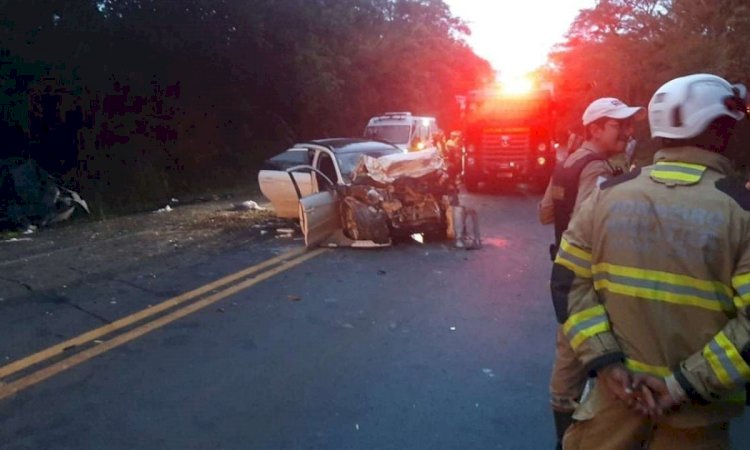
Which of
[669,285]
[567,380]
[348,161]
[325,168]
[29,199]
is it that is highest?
[669,285]

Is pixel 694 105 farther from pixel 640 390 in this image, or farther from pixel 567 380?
pixel 567 380

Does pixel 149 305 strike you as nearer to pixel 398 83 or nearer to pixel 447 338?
pixel 447 338

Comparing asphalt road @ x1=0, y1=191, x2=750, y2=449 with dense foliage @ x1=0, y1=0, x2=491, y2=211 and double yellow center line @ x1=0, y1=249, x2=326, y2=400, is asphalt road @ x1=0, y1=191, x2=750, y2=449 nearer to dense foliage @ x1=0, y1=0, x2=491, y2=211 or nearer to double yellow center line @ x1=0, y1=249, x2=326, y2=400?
double yellow center line @ x1=0, y1=249, x2=326, y2=400

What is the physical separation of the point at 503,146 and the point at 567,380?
57.1 feet

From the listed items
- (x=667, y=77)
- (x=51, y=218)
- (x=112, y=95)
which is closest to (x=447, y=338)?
(x=51, y=218)

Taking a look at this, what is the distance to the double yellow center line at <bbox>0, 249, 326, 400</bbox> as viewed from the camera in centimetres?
577

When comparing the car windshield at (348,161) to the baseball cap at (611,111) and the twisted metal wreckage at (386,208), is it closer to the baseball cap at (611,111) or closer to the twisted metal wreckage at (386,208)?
the twisted metal wreckage at (386,208)

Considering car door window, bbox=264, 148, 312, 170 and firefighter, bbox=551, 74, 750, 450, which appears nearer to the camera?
firefighter, bbox=551, 74, 750, 450

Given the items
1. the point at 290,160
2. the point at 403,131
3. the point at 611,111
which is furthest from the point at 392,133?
the point at 611,111

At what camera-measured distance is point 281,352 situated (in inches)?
247

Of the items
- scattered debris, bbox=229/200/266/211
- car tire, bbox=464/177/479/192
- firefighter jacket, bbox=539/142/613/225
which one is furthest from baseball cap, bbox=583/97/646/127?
car tire, bbox=464/177/479/192

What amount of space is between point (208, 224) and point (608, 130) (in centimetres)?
1166

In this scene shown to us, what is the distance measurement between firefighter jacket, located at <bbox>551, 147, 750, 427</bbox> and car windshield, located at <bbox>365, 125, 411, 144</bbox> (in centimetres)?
2054

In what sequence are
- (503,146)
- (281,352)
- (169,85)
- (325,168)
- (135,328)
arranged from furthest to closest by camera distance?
(169,85) → (503,146) → (325,168) → (135,328) → (281,352)
